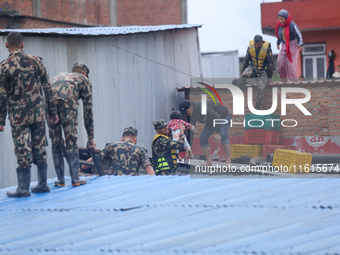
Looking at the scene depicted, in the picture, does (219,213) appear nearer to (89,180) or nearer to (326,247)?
(326,247)

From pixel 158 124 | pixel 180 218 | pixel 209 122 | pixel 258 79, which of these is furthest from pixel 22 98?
pixel 258 79

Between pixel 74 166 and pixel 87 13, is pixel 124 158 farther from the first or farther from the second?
pixel 87 13

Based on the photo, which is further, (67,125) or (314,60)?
(314,60)

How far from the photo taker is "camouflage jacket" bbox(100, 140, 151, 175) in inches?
250

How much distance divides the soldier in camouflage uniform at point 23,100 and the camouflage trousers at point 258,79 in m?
6.81

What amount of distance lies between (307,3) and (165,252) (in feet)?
50.8

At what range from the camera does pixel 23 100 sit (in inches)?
186

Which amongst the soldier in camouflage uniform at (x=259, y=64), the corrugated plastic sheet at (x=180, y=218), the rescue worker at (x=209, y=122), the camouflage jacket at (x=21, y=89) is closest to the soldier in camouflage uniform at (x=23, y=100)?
the camouflage jacket at (x=21, y=89)

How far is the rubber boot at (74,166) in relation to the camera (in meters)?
5.16

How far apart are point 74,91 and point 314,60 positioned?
46.9 ft

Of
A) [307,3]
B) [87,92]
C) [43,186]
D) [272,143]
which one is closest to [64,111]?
[87,92]

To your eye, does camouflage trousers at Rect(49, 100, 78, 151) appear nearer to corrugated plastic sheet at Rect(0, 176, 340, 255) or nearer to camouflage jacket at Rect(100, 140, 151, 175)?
corrugated plastic sheet at Rect(0, 176, 340, 255)

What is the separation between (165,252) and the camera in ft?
11.0

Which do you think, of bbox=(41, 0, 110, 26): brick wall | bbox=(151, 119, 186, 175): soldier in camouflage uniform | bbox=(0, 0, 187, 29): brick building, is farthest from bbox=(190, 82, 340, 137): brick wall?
bbox=(41, 0, 110, 26): brick wall
